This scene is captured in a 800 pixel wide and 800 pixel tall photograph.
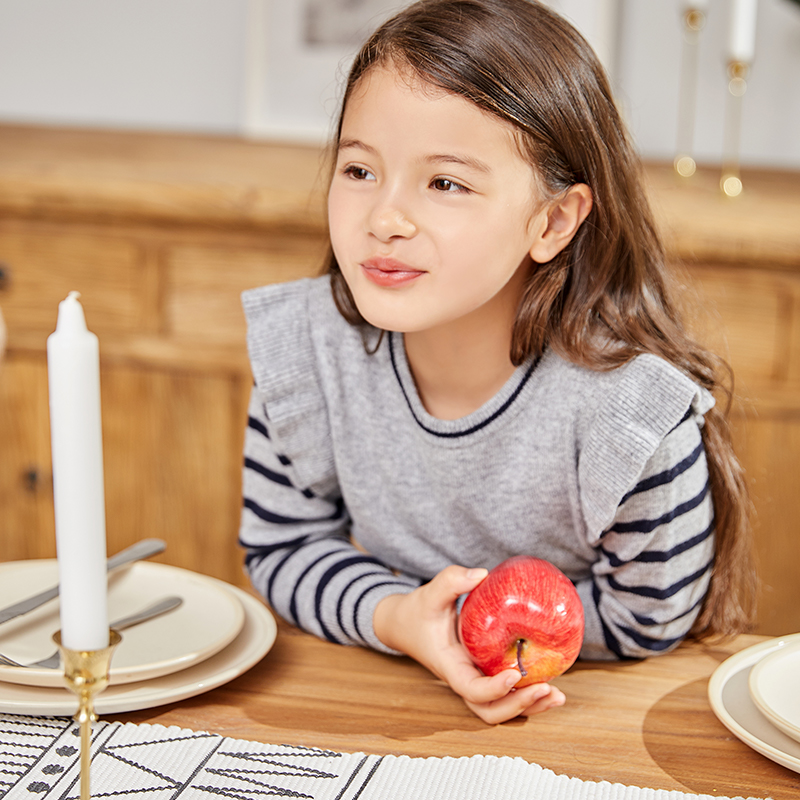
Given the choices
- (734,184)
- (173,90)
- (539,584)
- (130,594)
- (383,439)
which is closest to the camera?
(539,584)

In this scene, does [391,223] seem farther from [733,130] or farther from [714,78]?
[714,78]

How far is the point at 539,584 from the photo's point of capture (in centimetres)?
69

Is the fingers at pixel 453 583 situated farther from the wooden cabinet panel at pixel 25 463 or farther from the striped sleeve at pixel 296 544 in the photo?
the wooden cabinet panel at pixel 25 463

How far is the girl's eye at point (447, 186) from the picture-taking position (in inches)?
29.1

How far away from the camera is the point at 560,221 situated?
0.83 m

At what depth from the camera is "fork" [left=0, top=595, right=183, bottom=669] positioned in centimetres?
66

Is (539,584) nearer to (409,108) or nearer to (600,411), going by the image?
(600,411)

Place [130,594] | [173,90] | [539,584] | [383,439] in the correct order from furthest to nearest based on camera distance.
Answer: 1. [173,90]
2. [383,439]
3. [130,594]
4. [539,584]

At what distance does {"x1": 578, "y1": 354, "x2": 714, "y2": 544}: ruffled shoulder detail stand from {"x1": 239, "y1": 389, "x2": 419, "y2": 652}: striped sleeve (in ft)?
0.61

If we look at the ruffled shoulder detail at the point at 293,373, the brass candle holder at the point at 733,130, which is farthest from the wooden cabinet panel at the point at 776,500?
the ruffled shoulder detail at the point at 293,373

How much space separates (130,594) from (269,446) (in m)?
0.21

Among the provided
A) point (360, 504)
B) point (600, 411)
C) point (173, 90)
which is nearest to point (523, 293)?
point (600, 411)

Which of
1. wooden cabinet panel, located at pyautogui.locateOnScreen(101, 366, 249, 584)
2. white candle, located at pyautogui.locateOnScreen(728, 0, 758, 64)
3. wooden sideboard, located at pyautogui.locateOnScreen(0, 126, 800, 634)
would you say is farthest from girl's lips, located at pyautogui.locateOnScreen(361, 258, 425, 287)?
white candle, located at pyautogui.locateOnScreen(728, 0, 758, 64)

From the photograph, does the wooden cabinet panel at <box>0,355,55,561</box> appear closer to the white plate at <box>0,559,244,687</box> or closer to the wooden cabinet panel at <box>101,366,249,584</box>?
the wooden cabinet panel at <box>101,366,249,584</box>
